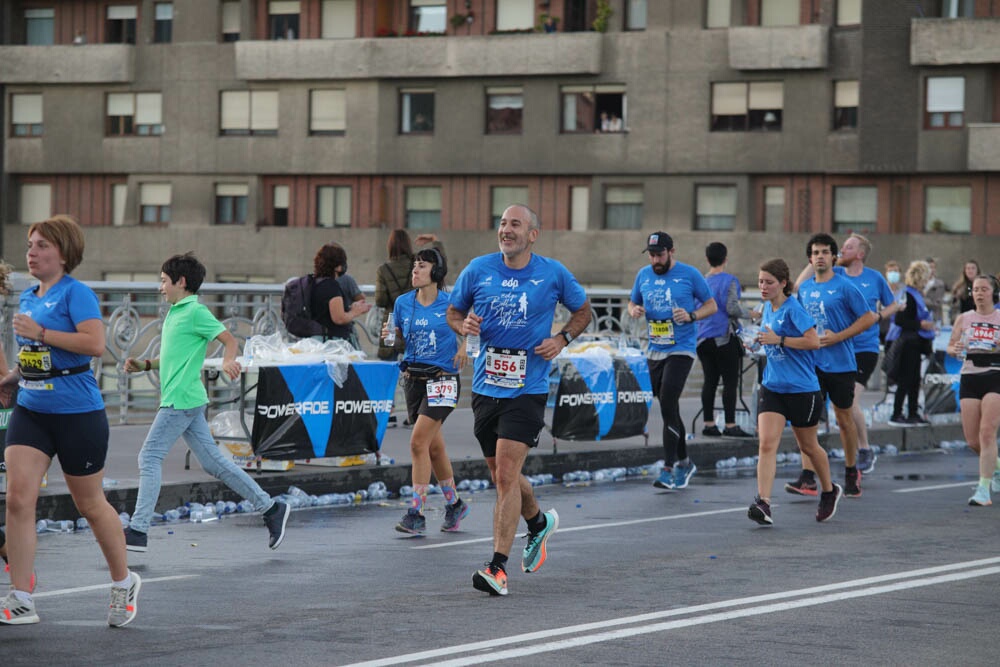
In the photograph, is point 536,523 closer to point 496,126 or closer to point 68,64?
point 496,126

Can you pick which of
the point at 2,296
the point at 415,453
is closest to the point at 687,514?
the point at 415,453

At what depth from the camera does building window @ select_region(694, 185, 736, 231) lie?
47.5 m

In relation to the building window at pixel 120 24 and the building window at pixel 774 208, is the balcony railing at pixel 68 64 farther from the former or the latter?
the building window at pixel 774 208

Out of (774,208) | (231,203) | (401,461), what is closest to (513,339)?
(401,461)

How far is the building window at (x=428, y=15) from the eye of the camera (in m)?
50.2

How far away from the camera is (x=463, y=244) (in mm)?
50188

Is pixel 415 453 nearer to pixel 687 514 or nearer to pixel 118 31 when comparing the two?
pixel 687 514

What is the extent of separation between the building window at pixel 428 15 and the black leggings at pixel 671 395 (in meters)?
37.3

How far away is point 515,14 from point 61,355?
4273 centimetres

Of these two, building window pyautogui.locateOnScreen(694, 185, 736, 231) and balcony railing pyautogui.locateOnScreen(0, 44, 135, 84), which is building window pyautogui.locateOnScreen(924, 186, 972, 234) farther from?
balcony railing pyautogui.locateOnScreen(0, 44, 135, 84)

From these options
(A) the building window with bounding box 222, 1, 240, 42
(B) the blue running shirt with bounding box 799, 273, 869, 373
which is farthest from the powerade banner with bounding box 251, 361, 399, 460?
(A) the building window with bounding box 222, 1, 240, 42

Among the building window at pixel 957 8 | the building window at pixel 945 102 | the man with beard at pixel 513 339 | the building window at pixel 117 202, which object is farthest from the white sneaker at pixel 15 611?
the building window at pixel 117 202

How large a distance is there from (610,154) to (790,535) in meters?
37.6

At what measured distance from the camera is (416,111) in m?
50.1
